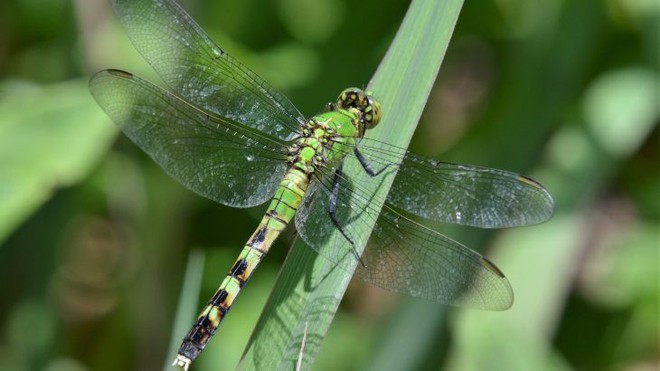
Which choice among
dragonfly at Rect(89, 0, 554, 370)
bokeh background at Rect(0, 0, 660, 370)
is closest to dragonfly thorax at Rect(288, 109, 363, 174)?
dragonfly at Rect(89, 0, 554, 370)

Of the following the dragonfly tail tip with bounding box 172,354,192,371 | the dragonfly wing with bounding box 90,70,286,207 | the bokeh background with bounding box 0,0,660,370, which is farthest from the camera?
the bokeh background with bounding box 0,0,660,370

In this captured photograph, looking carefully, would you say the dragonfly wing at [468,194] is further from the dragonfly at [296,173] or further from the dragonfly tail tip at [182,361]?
the dragonfly tail tip at [182,361]

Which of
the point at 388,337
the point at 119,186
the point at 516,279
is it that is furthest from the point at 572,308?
the point at 119,186

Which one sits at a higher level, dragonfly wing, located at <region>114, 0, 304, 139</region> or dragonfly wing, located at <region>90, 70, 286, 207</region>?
dragonfly wing, located at <region>114, 0, 304, 139</region>

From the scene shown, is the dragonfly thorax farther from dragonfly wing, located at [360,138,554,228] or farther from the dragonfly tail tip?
the dragonfly tail tip

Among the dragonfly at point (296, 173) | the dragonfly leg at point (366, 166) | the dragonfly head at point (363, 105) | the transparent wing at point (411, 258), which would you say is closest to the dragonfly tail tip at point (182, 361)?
the dragonfly at point (296, 173)

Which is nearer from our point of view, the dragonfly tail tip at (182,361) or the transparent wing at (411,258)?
the dragonfly tail tip at (182,361)

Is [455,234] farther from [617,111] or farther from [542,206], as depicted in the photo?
[617,111]
